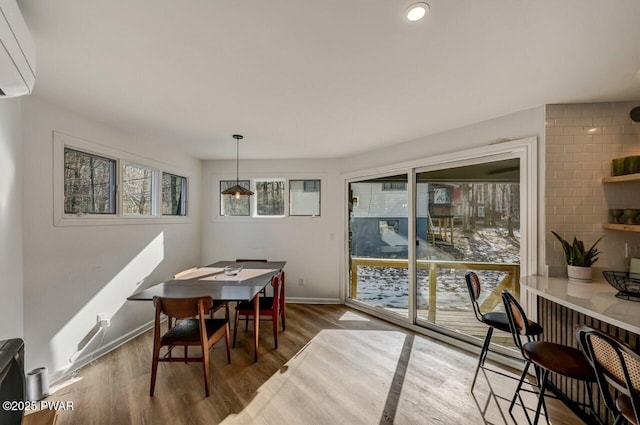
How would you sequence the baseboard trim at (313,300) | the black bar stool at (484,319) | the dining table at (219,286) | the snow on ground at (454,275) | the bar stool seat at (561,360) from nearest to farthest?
the bar stool seat at (561,360)
the black bar stool at (484,319)
the dining table at (219,286)
the snow on ground at (454,275)
the baseboard trim at (313,300)

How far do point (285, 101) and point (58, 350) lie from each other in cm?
298

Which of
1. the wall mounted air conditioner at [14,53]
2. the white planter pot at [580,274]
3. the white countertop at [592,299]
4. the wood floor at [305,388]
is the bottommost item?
the wood floor at [305,388]

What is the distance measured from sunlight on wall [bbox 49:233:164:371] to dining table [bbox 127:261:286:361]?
37 cm

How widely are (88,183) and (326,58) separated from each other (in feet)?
8.98

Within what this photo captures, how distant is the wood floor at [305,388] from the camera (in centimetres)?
193

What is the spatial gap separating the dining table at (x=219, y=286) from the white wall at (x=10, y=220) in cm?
73

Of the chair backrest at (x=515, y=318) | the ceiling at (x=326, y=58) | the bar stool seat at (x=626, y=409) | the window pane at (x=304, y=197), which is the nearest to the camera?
the bar stool seat at (x=626, y=409)

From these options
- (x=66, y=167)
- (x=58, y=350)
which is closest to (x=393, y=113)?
(x=66, y=167)

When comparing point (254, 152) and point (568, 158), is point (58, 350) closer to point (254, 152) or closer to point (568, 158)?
point (254, 152)

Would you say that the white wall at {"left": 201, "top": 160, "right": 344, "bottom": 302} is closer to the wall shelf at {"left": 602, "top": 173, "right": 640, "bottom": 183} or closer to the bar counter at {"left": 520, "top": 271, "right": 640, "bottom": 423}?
the bar counter at {"left": 520, "top": 271, "right": 640, "bottom": 423}

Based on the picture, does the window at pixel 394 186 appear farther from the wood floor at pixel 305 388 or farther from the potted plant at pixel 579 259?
the wood floor at pixel 305 388

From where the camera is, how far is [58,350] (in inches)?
91.8

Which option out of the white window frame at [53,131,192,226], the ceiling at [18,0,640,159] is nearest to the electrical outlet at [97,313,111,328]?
the white window frame at [53,131,192,226]

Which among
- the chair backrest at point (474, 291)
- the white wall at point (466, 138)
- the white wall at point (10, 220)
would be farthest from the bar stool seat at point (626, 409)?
the white wall at point (10, 220)
